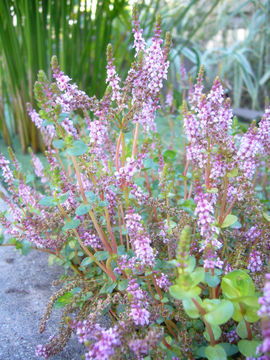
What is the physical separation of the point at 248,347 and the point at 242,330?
0.05 m

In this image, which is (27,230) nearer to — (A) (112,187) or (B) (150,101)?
(A) (112,187)

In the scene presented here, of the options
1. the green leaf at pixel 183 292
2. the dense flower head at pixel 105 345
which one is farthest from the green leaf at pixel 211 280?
the dense flower head at pixel 105 345

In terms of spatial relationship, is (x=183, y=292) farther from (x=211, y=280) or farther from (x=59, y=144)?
(x=59, y=144)

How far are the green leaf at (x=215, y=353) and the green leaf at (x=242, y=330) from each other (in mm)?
68


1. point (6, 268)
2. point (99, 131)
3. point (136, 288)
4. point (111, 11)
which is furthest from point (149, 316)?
point (111, 11)

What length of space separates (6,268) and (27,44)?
115 cm

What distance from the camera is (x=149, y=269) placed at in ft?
2.70

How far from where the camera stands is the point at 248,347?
28.1 inches

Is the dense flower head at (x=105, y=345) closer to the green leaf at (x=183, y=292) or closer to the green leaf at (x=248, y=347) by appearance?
the green leaf at (x=183, y=292)

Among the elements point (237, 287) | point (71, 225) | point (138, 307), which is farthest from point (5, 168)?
point (237, 287)

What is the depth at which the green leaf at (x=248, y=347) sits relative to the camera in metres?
0.70

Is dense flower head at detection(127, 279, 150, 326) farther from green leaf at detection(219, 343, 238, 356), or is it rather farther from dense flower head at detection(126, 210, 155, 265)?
green leaf at detection(219, 343, 238, 356)

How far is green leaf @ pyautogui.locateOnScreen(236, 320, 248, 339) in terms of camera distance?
76 cm

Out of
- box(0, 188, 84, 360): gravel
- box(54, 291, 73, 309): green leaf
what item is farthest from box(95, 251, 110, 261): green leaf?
box(0, 188, 84, 360): gravel
